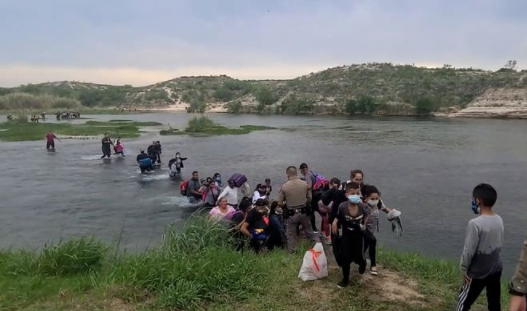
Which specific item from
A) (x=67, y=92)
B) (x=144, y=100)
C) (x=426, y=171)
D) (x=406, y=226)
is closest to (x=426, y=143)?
(x=426, y=171)

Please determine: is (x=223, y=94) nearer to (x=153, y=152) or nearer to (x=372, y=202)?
(x=153, y=152)

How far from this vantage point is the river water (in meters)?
14.1

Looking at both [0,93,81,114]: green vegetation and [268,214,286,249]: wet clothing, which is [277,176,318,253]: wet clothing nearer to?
[268,214,286,249]: wet clothing

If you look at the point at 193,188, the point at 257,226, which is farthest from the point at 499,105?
the point at 257,226

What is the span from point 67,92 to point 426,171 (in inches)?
6556

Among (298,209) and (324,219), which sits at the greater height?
(298,209)

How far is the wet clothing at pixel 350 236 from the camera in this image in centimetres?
706

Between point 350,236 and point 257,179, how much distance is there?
16.5m

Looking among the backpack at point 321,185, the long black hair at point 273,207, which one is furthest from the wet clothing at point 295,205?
the backpack at point 321,185

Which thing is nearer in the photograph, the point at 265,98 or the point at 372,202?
the point at 372,202

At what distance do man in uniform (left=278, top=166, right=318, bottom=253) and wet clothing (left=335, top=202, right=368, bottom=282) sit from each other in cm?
227

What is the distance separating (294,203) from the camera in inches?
375

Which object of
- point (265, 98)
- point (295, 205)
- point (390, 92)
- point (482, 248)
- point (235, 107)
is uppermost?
point (390, 92)

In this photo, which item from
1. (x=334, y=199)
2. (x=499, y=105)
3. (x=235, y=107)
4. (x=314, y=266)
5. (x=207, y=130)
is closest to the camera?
(x=314, y=266)
